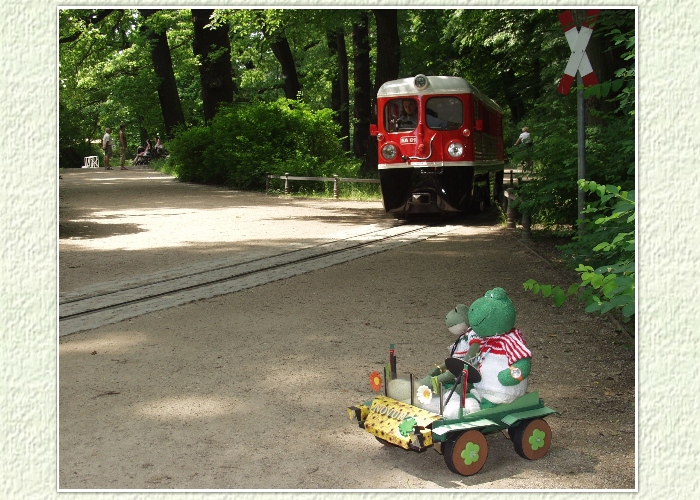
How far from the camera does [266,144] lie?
28.8 metres

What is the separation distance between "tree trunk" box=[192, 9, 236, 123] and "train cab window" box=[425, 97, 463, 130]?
14.8 metres

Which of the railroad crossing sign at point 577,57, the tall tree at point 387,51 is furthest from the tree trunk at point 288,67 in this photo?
the railroad crossing sign at point 577,57

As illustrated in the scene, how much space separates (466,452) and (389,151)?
47.1ft

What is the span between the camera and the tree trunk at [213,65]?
32.2m

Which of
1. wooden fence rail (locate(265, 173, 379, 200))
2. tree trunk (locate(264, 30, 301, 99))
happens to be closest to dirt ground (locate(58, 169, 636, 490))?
wooden fence rail (locate(265, 173, 379, 200))

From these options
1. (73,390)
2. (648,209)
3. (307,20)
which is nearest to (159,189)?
(307,20)

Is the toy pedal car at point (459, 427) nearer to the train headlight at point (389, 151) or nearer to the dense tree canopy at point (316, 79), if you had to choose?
the dense tree canopy at point (316, 79)

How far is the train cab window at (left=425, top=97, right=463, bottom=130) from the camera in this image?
18422 millimetres

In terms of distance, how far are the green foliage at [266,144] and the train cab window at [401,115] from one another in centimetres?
911

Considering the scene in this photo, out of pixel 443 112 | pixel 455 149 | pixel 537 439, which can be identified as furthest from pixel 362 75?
pixel 537 439

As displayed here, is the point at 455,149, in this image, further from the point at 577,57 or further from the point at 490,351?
the point at 490,351

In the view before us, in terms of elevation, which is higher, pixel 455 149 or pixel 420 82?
pixel 420 82

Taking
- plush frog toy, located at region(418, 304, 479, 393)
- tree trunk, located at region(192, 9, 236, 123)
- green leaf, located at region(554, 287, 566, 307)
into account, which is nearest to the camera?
green leaf, located at region(554, 287, 566, 307)

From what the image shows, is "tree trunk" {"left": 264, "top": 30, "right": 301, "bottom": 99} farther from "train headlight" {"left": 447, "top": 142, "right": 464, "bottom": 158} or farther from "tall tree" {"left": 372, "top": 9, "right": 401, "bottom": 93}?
"train headlight" {"left": 447, "top": 142, "right": 464, "bottom": 158}
